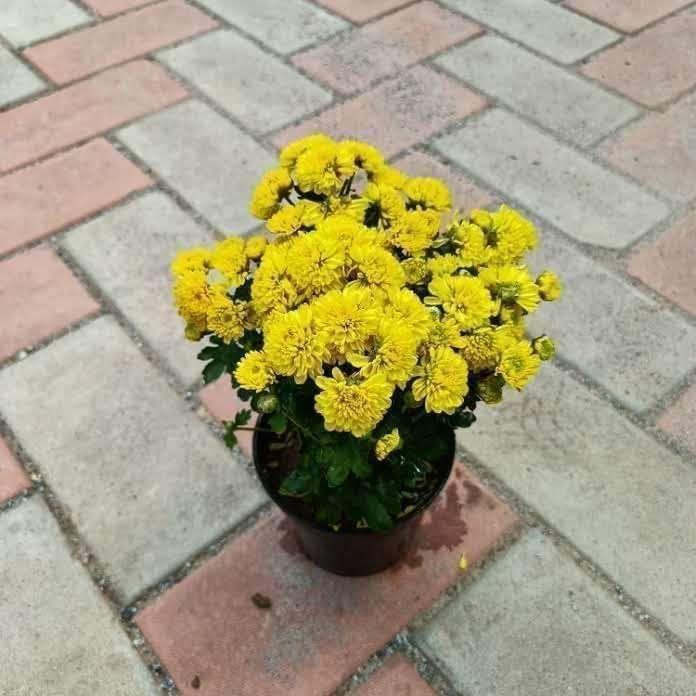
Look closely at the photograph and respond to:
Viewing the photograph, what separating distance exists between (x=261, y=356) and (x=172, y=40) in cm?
213

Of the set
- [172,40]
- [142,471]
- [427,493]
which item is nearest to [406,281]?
[427,493]

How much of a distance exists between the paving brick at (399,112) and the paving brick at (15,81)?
844 millimetres

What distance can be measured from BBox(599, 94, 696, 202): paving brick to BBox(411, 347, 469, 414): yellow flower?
1.59 m

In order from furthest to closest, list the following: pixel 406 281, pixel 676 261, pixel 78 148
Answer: pixel 78 148 < pixel 676 261 < pixel 406 281

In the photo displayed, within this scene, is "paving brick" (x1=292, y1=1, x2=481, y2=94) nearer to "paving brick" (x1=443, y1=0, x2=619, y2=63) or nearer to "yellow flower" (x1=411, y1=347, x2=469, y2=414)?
"paving brick" (x1=443, y1=0, x2=619, y2=63)

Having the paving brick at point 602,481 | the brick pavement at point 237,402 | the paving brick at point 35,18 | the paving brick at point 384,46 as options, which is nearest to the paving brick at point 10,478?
the brick pavement at point 237,402

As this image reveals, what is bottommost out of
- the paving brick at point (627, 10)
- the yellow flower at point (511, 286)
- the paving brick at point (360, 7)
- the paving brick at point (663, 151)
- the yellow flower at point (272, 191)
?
the paving brick at point (663, 151)

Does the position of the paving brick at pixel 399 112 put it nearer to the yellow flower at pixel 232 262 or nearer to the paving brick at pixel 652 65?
the paving brick at pixel 652 65

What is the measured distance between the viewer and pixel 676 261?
2.13m

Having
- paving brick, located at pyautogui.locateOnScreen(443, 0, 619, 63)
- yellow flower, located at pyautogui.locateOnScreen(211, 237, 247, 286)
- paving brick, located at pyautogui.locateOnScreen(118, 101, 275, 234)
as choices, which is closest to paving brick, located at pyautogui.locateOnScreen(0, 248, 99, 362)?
paving brick, located at pyautogui.locateOnScreen(118, 101, 275, 234)

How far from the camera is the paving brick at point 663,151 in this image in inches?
92.1

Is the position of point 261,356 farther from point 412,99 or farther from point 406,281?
point 412,99

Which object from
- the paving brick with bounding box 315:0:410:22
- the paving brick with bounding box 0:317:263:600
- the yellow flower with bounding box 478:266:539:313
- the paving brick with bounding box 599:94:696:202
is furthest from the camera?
the paving brick with bounding box 315:0:410:22

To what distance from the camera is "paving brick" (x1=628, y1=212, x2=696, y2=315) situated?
2.06m
